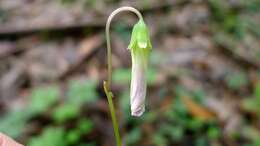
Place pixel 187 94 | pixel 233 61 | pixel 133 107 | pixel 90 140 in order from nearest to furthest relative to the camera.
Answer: pixel 133 107 < pixel 90 140 < pixel 187 94 < pixel 233 61

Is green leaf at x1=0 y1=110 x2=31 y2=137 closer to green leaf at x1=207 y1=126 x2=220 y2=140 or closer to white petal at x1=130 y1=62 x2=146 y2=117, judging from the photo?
green leaf at x1=207 y1=126 x2=220 y2=140

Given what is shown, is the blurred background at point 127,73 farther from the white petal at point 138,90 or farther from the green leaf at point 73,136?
the white petal at point 138,90

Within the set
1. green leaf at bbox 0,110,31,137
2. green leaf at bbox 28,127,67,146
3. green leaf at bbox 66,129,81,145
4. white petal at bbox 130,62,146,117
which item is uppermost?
white petal at bbox 130,62,146,117

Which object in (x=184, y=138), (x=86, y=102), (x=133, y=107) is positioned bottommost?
(x=184, y=138)

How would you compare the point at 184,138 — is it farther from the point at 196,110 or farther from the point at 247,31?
the point at 247,31

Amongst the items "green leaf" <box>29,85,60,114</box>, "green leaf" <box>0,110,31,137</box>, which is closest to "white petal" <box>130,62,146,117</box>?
"green leaf" <box>0,110,31,137</box>

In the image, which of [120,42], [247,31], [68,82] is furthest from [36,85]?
[247,31]
